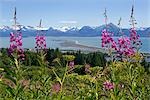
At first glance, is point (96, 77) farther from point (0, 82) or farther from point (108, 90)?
point (0, 82)

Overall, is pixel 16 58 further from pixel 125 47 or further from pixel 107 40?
pixel 125 47

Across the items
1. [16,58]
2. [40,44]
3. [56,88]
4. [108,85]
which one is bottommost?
[56,88]

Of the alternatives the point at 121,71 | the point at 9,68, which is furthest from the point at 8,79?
the point at 121,71

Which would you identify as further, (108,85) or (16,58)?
(16,58)

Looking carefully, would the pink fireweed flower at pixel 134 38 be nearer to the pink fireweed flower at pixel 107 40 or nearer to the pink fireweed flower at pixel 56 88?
the pink fireweed flower at pixel 107 40

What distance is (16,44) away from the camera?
502 centimetres

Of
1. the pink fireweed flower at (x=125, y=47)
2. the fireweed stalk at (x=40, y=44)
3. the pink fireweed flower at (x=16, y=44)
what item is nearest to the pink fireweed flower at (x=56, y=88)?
the fireweed stalk at (x=40, y=44)

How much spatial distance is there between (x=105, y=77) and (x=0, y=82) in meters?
1.31

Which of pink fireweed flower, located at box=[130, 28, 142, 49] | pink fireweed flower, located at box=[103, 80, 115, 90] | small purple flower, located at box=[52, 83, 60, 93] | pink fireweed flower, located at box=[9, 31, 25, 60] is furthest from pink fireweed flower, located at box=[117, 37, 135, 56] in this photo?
pink fireweed flower, located at box=[9, 31, 25, 60]

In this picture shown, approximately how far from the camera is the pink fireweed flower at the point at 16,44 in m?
4.94

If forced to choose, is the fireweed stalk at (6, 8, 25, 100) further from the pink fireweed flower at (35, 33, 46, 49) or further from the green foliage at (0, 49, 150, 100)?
the pink fireweed flower at (35, 33, 46, 49)

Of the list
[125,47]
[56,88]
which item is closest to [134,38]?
[125,47]

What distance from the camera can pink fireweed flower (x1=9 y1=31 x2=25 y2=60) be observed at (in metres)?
4.94

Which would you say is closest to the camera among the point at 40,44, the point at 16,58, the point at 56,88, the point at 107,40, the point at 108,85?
the point at 108,85
